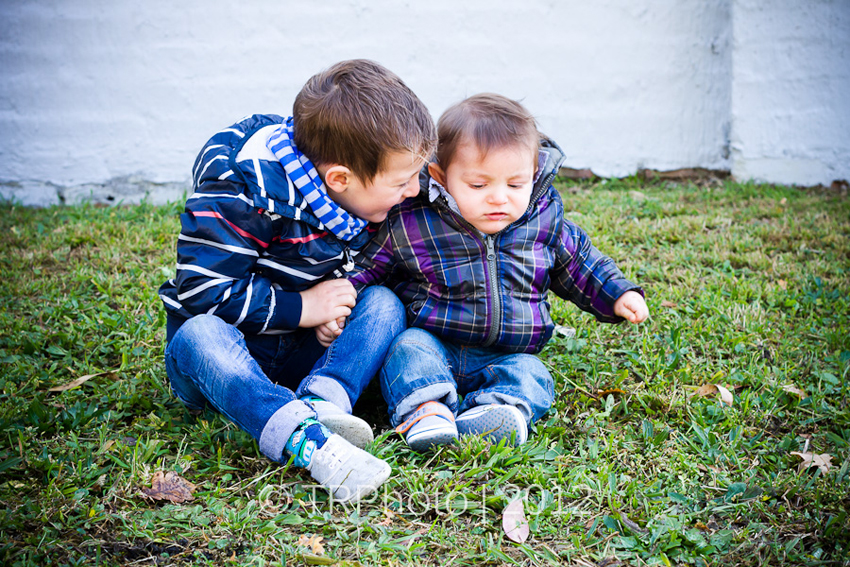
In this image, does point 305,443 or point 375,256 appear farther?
point 375,256

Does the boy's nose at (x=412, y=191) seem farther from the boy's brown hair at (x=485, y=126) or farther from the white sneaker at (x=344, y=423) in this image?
the white sneaker at (x=344, y=423)

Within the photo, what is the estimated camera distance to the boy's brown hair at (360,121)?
189cm

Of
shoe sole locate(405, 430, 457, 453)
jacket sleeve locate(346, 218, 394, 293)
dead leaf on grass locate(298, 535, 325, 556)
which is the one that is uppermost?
jacket sleeve locate(346, 218, 394, 293)

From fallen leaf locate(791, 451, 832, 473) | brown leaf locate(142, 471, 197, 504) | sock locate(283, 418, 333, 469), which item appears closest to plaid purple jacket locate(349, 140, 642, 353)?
sock locate(283, 418, 333, 469)

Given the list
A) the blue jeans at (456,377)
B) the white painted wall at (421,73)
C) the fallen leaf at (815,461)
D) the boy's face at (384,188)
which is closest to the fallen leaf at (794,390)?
the fallen leaf at (815,461)

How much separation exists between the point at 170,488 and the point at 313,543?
0.45 metres

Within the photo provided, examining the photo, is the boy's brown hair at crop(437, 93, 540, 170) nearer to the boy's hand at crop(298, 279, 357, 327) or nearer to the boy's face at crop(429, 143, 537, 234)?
the boy's face at crop(429, 143, 537, 234)

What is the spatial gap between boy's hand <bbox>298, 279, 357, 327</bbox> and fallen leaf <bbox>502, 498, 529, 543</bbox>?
82 centimetres

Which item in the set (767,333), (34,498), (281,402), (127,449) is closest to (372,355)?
(281,402)

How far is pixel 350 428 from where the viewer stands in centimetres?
177

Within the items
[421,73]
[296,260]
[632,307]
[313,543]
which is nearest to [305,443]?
[313,543]

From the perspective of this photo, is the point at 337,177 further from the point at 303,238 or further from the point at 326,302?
the point at 326,302

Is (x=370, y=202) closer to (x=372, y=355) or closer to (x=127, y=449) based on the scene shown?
(x=372, y=355)

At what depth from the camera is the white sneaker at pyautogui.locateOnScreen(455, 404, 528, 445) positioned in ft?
6.13
